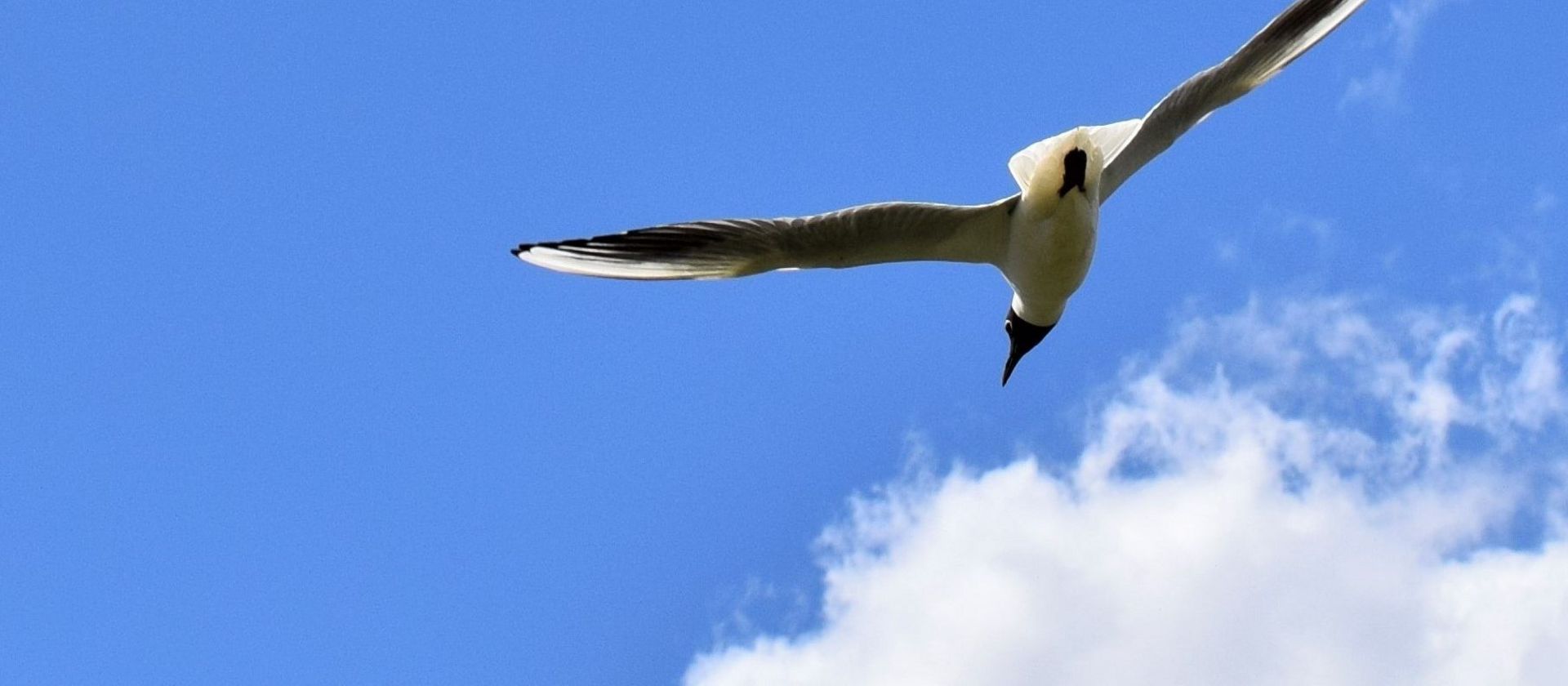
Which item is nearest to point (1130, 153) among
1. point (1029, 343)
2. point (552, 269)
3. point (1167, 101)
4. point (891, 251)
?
point (1167, 101)

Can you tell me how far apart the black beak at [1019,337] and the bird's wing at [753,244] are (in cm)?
204

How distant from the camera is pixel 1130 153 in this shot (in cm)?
936

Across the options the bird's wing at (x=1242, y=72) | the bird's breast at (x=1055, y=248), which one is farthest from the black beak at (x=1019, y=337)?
the bird's wing at (x=1242, y=72)

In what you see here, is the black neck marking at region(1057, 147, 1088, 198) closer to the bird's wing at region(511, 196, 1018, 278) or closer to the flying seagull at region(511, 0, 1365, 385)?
the flying seagull at region(511, 0, 1365, 385)

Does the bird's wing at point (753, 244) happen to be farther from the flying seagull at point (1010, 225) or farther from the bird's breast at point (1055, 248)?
the bird's breast at point (1055, 248)

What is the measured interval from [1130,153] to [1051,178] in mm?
581

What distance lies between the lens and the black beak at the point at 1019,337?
1092 cm

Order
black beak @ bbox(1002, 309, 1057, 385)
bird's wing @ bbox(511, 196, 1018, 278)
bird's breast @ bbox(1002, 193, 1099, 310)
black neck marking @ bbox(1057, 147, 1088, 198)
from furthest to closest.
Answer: black beak @ bbox(1002, 309, 1057, 385), bird's breast @ bbox(1002, 193, 1099, 310), black neck marking @ bbox(1057, 147, 1088, 198), bird's wing @ bbox(511, 196, 1018, 278)

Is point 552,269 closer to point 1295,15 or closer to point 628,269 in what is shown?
point 628,269

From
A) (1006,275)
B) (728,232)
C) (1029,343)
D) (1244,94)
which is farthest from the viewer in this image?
(1029,343)

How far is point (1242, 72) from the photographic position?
9047mm

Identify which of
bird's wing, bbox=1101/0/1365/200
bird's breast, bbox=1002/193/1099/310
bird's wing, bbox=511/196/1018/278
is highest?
bird's wing, bbox=1101/0/1365/200

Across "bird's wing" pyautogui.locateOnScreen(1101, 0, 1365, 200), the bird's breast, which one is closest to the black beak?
the bird's breast

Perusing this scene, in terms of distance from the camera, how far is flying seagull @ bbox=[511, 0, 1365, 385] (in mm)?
8625
